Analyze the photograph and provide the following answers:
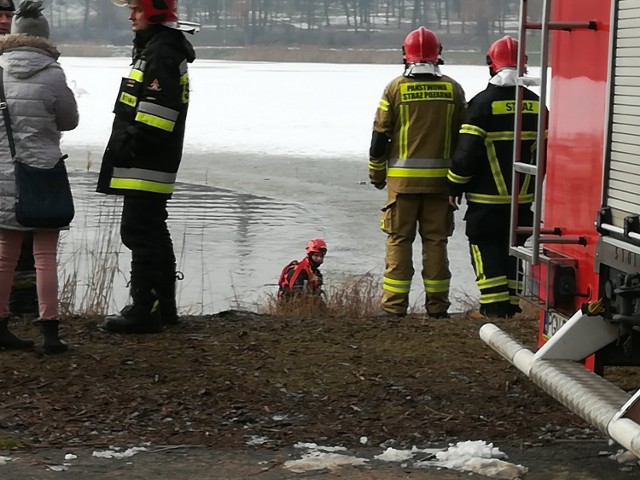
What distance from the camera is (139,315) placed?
7.05 m

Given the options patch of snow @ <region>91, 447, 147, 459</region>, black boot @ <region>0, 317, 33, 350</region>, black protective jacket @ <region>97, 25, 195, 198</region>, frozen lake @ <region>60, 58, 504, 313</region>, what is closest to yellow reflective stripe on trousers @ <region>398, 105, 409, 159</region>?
black protective jacket @ <region>97, 25, 195, 198</region>

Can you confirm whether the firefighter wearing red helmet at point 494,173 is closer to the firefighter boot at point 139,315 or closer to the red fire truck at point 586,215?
the firefighter boot at point 139,315

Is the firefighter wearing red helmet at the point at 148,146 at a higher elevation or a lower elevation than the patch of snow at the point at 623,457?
higher

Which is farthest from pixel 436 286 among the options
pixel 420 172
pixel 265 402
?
pixel 265 402

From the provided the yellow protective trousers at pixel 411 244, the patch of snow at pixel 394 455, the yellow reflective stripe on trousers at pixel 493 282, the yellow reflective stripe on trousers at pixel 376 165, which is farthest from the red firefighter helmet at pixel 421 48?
the patch of snow at pixel 394 455

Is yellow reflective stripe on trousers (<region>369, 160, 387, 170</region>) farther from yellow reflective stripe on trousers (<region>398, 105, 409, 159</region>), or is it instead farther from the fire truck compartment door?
the fire truck compartment door

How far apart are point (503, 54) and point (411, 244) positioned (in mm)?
1328

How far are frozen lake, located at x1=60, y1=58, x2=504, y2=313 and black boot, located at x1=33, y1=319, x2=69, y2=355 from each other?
7.51 ft

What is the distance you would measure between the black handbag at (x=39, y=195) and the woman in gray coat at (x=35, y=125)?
0.03 metres

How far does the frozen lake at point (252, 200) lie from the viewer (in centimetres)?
1129

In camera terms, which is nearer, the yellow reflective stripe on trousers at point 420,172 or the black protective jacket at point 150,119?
the black protective jacket at point 150,119

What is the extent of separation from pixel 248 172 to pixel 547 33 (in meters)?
15.1

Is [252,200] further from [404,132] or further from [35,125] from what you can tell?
[35,125]

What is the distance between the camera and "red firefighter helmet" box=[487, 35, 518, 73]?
315 inches
